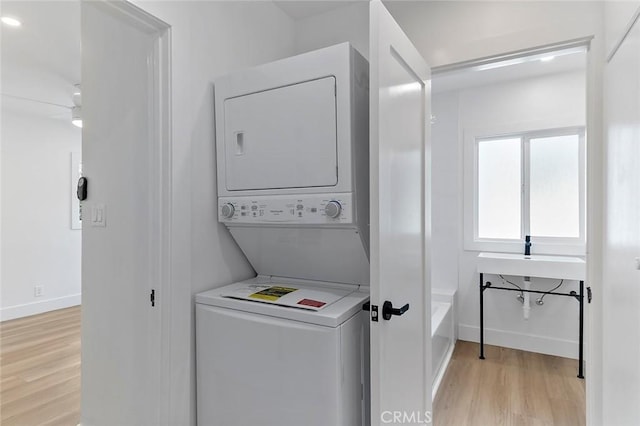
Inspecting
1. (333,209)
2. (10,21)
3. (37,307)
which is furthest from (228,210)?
(37,307)

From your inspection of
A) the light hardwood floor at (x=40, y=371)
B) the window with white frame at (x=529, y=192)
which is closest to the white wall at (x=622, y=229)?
the window with white frame at (x=529, y=192)

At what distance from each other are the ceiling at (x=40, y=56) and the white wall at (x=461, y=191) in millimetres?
3180

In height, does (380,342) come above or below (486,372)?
above

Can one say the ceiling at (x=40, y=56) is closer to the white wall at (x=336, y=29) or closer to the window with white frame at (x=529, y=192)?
the white wall at (x=336, y=29)

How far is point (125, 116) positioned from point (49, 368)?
2351 mm

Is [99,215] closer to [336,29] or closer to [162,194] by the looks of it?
[162,194]

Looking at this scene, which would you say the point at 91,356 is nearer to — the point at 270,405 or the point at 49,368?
the point at 270,405

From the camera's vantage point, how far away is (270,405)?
135cm

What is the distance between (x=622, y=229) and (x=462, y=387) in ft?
5.80

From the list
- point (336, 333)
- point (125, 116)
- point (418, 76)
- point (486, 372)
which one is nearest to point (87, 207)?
point (125, 116)

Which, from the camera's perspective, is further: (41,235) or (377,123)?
(41,235)

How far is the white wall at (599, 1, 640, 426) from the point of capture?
110 cm

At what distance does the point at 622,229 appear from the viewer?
1229mm

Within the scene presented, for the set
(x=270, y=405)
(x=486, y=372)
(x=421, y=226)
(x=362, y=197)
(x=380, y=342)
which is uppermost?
(x=362, y=197)
